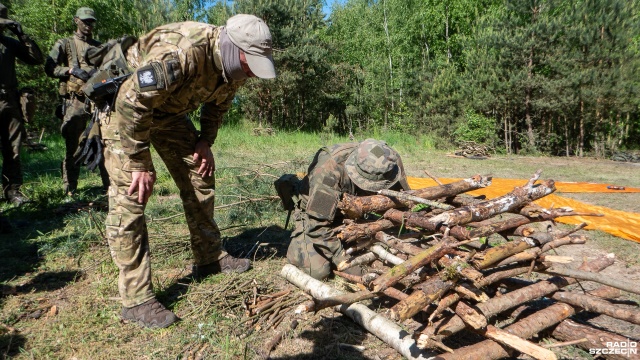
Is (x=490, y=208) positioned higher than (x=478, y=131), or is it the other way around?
(x=490, y=208)

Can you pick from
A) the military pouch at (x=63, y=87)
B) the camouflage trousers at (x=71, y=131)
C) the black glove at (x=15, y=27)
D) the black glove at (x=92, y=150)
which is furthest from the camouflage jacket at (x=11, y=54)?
the black glove at (x=92, y=150)

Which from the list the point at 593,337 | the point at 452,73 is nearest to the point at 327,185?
the point at 593,337

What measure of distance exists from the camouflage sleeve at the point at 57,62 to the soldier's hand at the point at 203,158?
3420mm

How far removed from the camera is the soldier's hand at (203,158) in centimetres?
307

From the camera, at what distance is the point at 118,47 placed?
278cm

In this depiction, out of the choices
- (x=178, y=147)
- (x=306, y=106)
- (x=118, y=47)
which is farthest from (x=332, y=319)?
(x=306, y=106)

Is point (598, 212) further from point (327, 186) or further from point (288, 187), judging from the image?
point (288, 187)

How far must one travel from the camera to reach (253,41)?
246 centimetres

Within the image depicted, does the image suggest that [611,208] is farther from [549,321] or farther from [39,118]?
[39,118]

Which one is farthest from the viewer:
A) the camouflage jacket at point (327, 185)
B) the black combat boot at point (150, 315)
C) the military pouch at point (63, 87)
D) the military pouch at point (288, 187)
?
the military pouch at point (63, 87)

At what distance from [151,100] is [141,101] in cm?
6

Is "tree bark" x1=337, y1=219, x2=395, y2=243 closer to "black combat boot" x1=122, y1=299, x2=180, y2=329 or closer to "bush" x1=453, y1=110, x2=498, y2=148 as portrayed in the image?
"black combat boot" x1=122, y1=299, x2=180, y2=329

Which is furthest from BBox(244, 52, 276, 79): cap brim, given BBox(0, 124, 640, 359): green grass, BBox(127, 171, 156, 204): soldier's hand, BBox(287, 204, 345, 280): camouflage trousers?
BBox(0, 124, 640, 359): green grass

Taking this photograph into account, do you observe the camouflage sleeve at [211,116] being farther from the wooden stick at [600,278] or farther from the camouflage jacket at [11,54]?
the camouflage jacket at [11,54]
